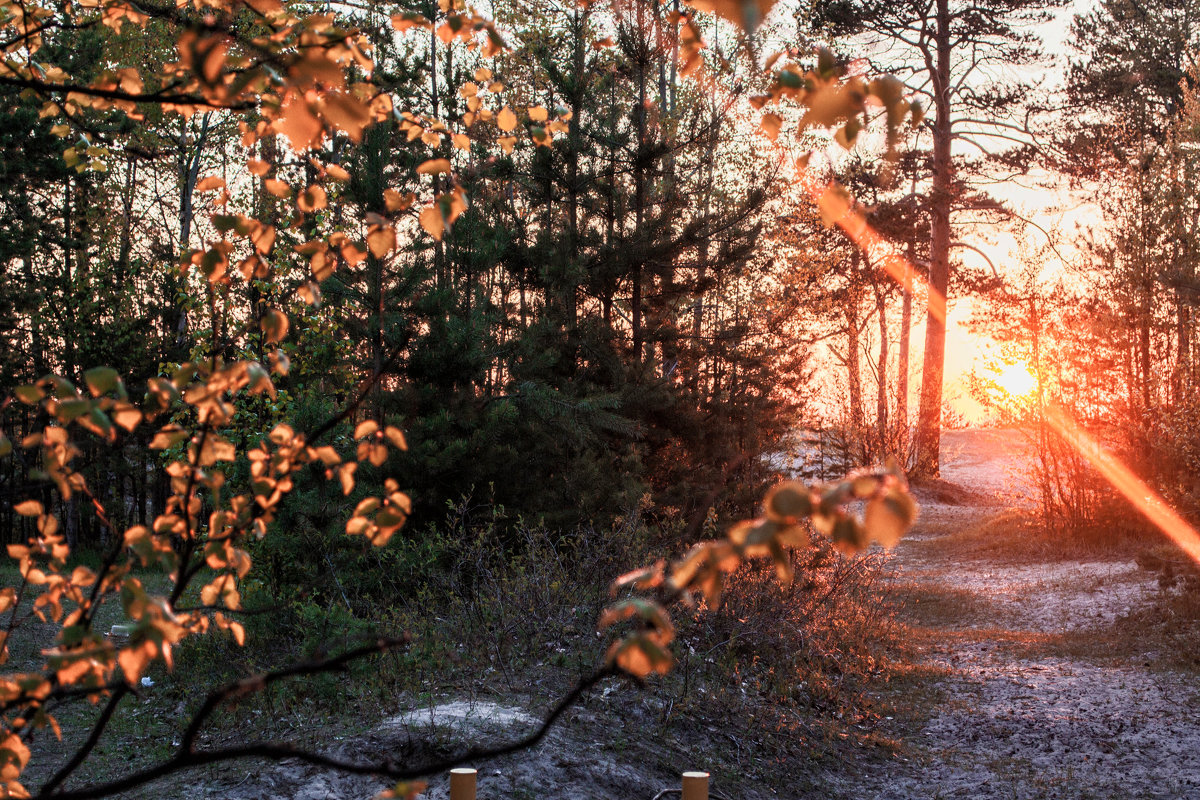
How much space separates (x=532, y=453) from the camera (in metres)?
8.97

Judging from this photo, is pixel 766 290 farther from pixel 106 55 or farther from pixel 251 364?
pixel 251 364

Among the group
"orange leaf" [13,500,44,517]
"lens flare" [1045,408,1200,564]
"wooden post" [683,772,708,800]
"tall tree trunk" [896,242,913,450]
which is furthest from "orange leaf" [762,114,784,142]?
"tall tree trunk" [896,242,913,450]

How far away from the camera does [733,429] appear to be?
10.9 meters

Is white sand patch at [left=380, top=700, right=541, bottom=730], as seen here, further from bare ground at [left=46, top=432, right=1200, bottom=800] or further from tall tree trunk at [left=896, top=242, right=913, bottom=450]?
tall tree trunk at [left=896, top=242, right=913, bottom=450]

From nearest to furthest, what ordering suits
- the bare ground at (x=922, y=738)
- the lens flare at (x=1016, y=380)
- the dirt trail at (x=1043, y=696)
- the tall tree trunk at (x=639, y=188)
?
the bare ground at (x=922, y=738)
the dirt trail at (x=1043, y=696)
the tall tree trunk at (x=639, y=188)
the lens flare at (x=1016, y=380)

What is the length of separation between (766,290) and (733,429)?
29.6ft

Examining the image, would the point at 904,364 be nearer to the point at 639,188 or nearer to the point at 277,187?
the point at 639,188

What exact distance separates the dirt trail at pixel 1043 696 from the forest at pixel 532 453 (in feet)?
0.15

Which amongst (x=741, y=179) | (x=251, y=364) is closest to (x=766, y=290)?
(x=741, y=179)

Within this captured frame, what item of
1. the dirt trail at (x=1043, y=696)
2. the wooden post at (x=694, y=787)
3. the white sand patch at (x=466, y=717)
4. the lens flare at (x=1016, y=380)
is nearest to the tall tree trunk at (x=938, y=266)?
the lens flare at (x=1016, y=380)

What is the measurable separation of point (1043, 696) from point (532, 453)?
4893 millimetres

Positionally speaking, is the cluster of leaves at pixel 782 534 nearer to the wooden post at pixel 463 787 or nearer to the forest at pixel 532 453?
the forest at pixel 532 453

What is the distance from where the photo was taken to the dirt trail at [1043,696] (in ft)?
16.1

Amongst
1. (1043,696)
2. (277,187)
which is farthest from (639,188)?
(277,187)
